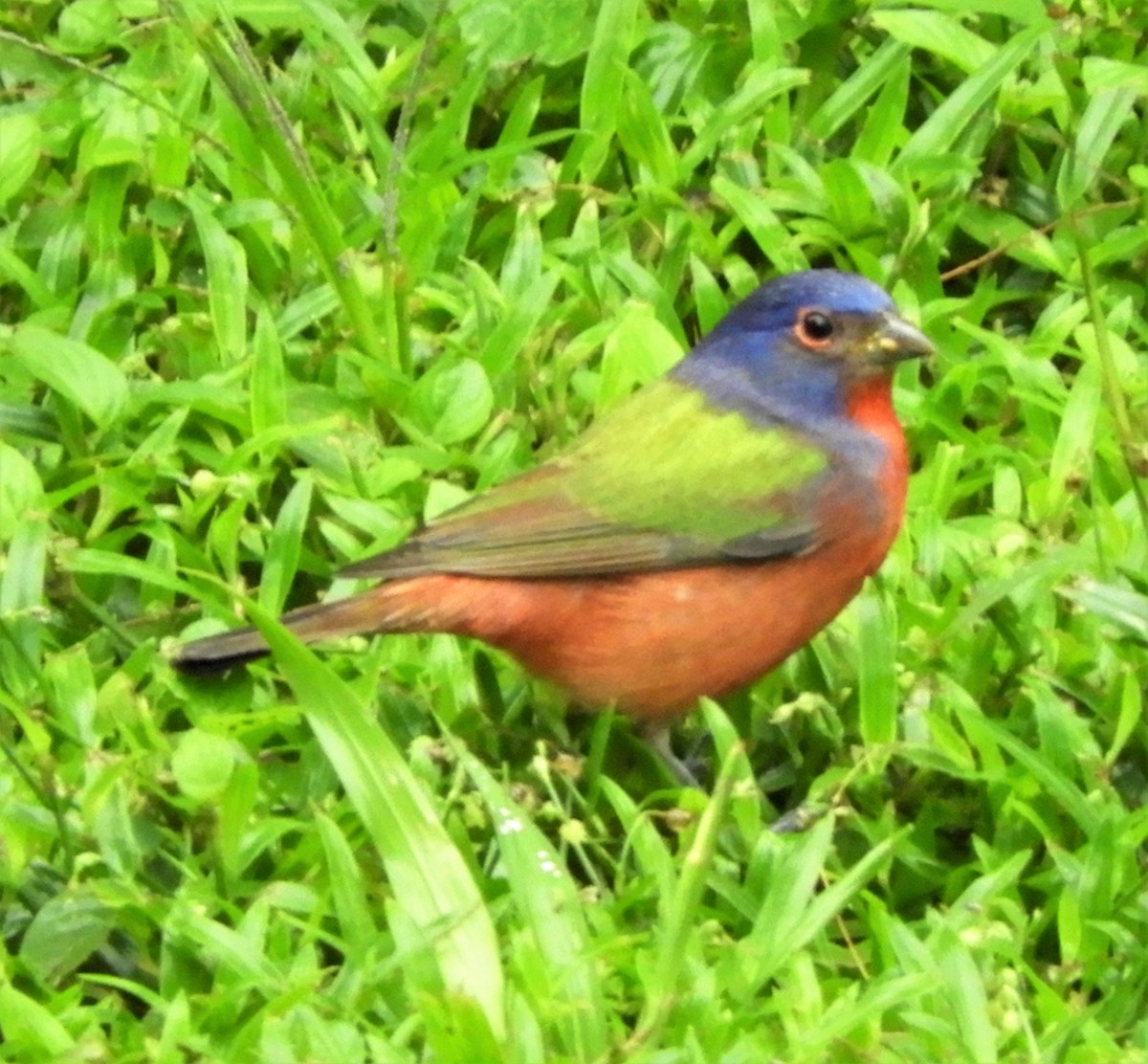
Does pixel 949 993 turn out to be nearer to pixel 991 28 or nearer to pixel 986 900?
pixel 986 900

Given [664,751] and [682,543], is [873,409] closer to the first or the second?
[682,543]

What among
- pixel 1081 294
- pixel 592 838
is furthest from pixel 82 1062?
pixel 1081 294

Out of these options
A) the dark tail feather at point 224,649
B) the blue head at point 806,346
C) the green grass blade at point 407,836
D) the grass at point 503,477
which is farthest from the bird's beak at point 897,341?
the green grass blade at point 407,836

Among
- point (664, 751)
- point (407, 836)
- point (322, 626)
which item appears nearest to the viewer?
point (407, 836)

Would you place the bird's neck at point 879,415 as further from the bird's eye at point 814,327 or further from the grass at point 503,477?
the grass at point 503,477

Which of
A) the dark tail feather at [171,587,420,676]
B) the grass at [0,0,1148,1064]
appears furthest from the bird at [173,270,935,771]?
the grass at [0,0,1148,1064]

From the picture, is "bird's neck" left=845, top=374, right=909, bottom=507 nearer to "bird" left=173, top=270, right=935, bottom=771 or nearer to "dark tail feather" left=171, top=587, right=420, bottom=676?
"bird" left=173, top=270, right=935, bottom=771

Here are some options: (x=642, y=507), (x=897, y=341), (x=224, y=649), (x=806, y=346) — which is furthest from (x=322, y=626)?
(x=897, y=341)
